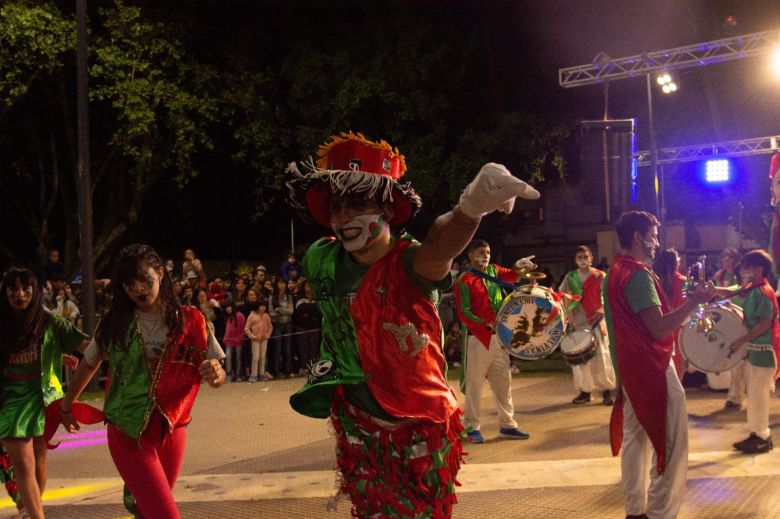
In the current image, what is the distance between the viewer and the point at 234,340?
14.7m

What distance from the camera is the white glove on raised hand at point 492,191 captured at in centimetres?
251

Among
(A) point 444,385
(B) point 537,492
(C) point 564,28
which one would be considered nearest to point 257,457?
(B) point 537,492

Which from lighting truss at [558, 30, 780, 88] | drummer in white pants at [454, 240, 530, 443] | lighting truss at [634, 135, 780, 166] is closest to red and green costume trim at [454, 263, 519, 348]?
drummer in white pants at [454, 240, 530, 443]

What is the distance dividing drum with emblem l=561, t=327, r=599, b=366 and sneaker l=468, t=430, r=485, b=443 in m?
2.59

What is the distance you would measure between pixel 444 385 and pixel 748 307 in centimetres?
532

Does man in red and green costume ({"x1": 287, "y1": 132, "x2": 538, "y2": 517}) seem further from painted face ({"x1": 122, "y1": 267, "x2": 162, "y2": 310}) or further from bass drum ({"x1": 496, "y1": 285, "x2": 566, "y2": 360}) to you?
bass drum ({"x1": 496, "y1": 285, "x2": 566, "y2": 360})

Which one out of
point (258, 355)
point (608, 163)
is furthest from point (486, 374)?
point (258, 355)

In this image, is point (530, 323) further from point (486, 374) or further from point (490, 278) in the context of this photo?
point (486, 374)

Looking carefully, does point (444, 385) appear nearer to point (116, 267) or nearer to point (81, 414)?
point (116, 267)

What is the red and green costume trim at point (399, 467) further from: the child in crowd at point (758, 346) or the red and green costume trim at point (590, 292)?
the red and green costume trim at point (590, 292)

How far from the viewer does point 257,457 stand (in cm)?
774

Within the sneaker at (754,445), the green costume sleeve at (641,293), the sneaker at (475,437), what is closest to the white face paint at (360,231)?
the green costume sleeve at (641,293)

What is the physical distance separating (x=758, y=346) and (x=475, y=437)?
9.21 ft

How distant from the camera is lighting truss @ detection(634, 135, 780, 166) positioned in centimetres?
2046
